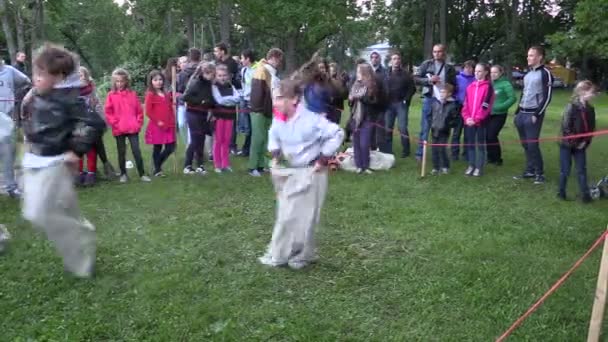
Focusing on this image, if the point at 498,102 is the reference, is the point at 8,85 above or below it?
above

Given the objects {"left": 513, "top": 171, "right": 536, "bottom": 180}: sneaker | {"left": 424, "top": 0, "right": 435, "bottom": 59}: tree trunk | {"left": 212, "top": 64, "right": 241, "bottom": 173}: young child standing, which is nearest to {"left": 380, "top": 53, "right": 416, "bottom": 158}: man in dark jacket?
{"left": 513, "top": 171, "right": 536, "bottom": 180}: sneaker

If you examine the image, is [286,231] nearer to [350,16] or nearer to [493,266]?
[493,266]

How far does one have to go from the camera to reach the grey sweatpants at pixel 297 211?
491cm

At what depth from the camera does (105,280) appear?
4.77 meters

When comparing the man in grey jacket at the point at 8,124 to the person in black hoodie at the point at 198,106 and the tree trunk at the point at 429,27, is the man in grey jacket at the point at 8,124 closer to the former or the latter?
the person in black hoodie at the point at 198,106

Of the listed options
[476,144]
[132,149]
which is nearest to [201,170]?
[132,149]

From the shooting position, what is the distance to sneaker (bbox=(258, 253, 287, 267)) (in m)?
5.14

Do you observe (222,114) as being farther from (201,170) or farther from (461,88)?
(461,88)

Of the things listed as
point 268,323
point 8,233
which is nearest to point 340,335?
point 268,323

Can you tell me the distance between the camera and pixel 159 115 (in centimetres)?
859

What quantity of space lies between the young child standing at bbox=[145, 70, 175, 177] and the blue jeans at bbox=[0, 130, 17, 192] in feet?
6.63

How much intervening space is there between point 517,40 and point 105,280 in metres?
40.9

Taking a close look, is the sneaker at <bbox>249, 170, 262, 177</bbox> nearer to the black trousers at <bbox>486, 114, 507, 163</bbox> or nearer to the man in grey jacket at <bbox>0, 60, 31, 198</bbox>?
the man in grey jacket at <bbox>0, 60, 31, 198</bbox>

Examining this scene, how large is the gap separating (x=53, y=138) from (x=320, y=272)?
2.40 m
